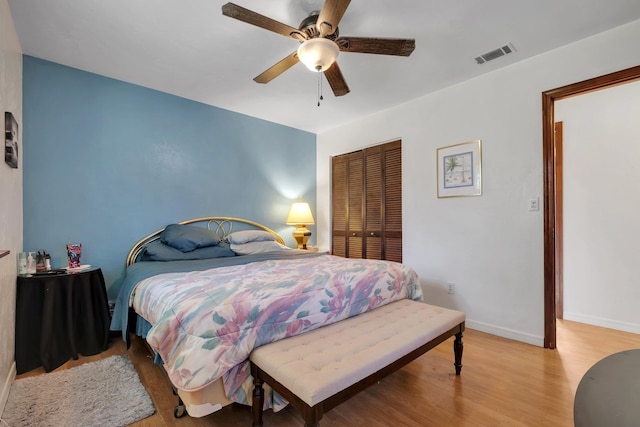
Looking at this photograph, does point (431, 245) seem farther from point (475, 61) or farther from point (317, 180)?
point (317, 180)

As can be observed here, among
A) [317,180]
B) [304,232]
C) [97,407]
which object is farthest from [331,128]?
[97,407]

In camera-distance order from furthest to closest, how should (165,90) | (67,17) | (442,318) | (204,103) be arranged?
(204,103)
(165,90)
(67,17)
(442,318)

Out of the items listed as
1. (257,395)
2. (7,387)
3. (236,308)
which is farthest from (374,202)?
(7,387)

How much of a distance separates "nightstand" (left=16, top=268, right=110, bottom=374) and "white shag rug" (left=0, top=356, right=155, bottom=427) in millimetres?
195

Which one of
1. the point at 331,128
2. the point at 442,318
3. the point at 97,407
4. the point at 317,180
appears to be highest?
the point at 331,128

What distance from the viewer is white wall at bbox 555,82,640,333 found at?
9.46 ft

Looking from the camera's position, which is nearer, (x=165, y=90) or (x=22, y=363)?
(x=22, y=363)

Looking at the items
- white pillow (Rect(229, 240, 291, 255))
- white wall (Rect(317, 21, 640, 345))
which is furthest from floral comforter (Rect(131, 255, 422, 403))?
white wall (Rect(317, 21, 640, 345))

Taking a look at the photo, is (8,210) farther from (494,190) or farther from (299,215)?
(494,190)

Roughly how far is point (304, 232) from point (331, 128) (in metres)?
1.73

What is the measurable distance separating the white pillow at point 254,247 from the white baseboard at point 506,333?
89.4 inches

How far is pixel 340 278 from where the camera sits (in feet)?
6.57

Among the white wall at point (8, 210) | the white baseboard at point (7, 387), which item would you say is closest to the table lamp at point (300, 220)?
the white wall at point (8, 210)

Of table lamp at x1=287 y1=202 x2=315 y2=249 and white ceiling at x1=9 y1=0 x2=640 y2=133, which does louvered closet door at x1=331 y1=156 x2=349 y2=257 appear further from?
white ceiling at x1=9 y1=0 x2=640 y2=133
